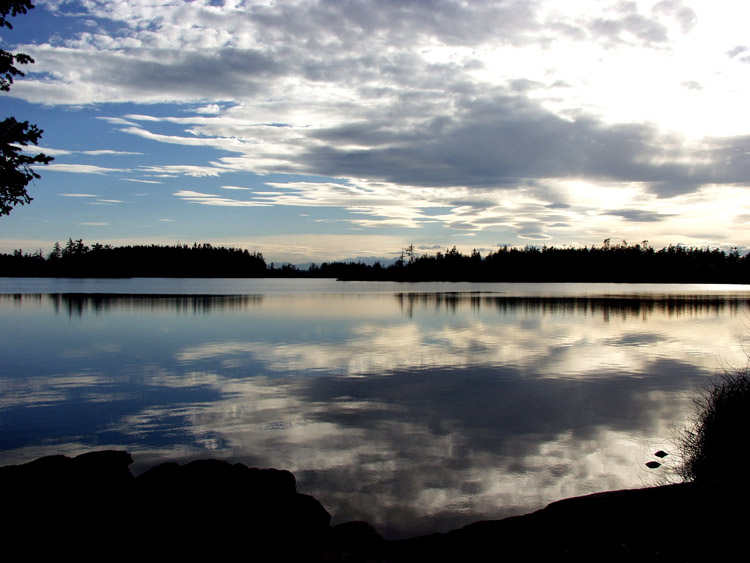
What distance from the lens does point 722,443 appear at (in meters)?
10.8

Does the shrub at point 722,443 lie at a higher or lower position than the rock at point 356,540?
higher

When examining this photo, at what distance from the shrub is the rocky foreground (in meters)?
2.10

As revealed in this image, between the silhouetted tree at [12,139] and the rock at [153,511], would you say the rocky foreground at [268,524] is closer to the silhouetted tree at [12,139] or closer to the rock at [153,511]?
the rock at [153,511]

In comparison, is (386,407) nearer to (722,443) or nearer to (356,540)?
(722,443)

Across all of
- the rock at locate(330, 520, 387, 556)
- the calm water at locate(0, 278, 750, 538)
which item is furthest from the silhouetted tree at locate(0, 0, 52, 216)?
the rock at locate(330, 520, 387, 556)

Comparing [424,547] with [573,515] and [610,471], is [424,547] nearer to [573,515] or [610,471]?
[573,515]

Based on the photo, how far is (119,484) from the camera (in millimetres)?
9516

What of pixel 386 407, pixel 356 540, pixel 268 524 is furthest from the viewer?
pixel 386 407

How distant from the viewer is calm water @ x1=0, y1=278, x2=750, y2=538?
35.7ft

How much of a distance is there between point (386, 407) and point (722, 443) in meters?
8.42

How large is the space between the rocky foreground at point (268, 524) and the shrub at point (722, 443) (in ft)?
6.90

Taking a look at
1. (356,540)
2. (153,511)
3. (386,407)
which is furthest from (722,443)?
(153,511)

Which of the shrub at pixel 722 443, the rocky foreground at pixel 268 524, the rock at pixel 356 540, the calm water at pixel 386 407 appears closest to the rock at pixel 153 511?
the rocky foreground at pixel 268 524

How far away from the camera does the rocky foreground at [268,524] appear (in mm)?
7090
